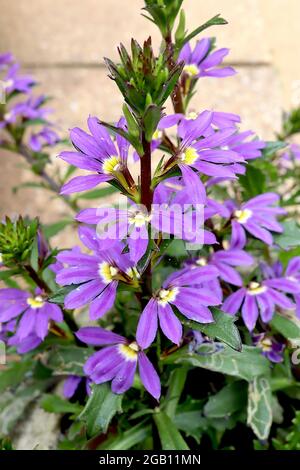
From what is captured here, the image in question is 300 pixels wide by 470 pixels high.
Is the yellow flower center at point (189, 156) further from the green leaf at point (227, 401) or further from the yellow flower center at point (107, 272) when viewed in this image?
the green leaf at point (227, 401)

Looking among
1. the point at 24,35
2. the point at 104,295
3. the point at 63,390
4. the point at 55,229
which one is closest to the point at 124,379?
the point at 104,295

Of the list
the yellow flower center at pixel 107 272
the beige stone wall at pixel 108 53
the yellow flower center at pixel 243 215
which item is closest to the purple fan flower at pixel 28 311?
the yellow flower center at pixel 107 272

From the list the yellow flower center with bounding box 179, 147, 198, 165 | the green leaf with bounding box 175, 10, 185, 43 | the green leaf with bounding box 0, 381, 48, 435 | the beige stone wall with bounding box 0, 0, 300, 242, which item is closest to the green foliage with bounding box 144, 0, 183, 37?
the green leaf with bounding box 175, 10, 185, 43

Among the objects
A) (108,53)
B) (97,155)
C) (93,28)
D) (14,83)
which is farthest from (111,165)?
(93,28)

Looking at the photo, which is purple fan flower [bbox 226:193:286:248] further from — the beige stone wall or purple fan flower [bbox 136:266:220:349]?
the beige stone wall

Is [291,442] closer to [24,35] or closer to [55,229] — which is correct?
[55,229]

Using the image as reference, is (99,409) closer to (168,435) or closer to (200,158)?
(168,435)
